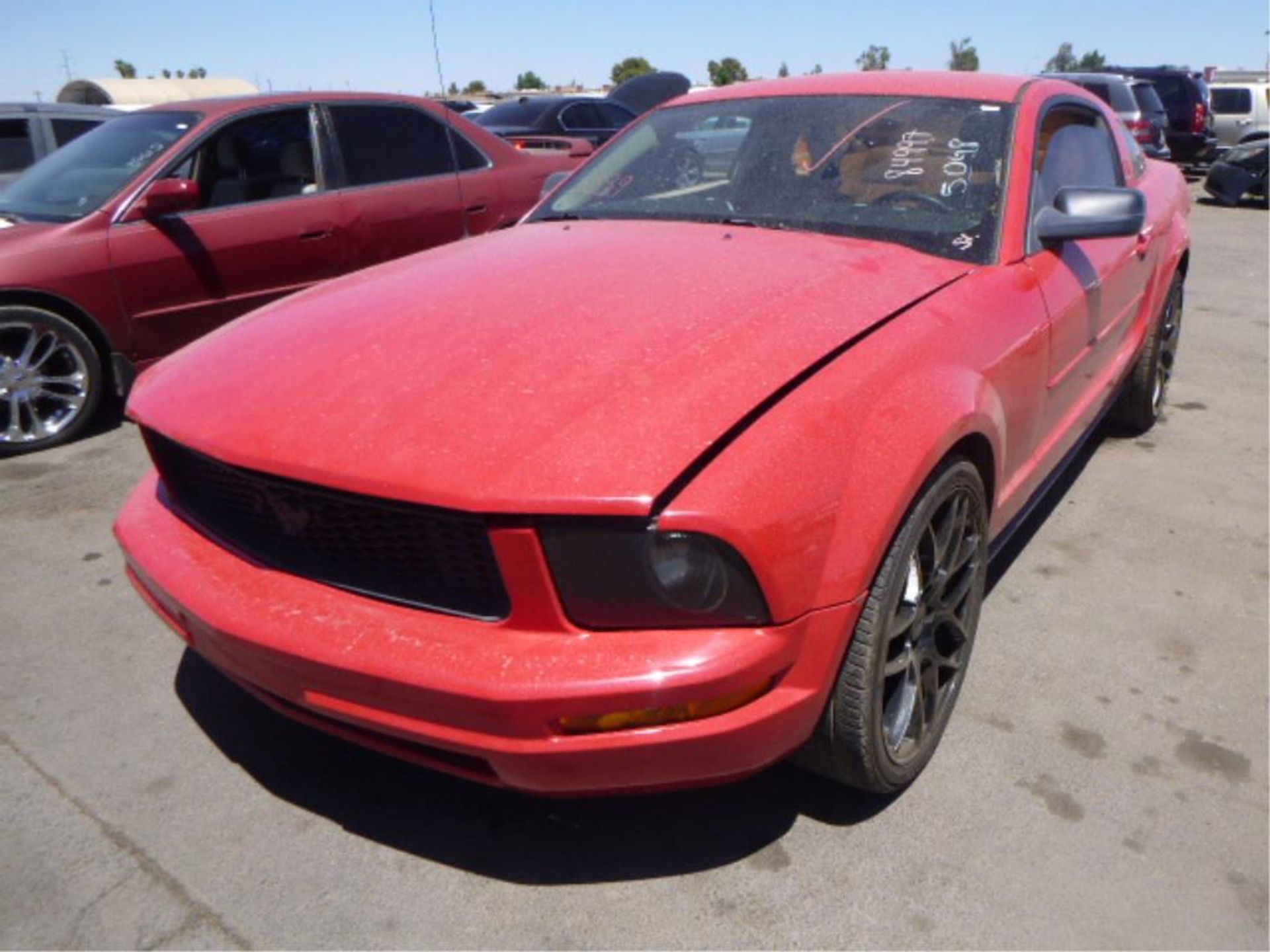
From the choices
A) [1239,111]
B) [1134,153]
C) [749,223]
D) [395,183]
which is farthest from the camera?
[1239,111]

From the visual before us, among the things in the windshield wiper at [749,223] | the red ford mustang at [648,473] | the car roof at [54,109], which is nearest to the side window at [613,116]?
the car roof at [54,109]

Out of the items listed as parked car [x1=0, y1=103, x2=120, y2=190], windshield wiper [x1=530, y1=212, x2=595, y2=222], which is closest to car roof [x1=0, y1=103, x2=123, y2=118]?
parked car [x1=0, y1=103, x2=120, y2=190]

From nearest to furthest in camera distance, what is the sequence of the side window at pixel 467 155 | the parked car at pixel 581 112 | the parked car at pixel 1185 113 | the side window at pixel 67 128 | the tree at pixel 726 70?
the side window at pixel 467 155 → the side window at pixel 67 128 → the parked car at pixel 581 112 → the parked car at pixel 1185 113 → the tree at pixel 726 70

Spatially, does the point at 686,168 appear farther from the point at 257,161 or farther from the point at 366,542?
the point at 257,161

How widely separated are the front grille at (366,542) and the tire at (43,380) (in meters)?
2.87

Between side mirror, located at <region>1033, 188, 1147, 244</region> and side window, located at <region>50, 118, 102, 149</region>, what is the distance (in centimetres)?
699

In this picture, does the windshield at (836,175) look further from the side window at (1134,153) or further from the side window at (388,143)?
the side window at (388,143)

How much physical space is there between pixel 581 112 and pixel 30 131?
250 inches

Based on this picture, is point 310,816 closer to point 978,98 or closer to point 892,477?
point 892,477

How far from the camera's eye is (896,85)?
3209 mm

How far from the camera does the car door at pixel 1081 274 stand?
2.87 m

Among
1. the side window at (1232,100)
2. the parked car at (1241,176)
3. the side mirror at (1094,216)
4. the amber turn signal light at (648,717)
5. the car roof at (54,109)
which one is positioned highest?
the car roof at (54,109)

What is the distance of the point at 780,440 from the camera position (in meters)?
1.84

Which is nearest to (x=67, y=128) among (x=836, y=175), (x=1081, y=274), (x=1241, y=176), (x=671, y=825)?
(x=836, y=175)
